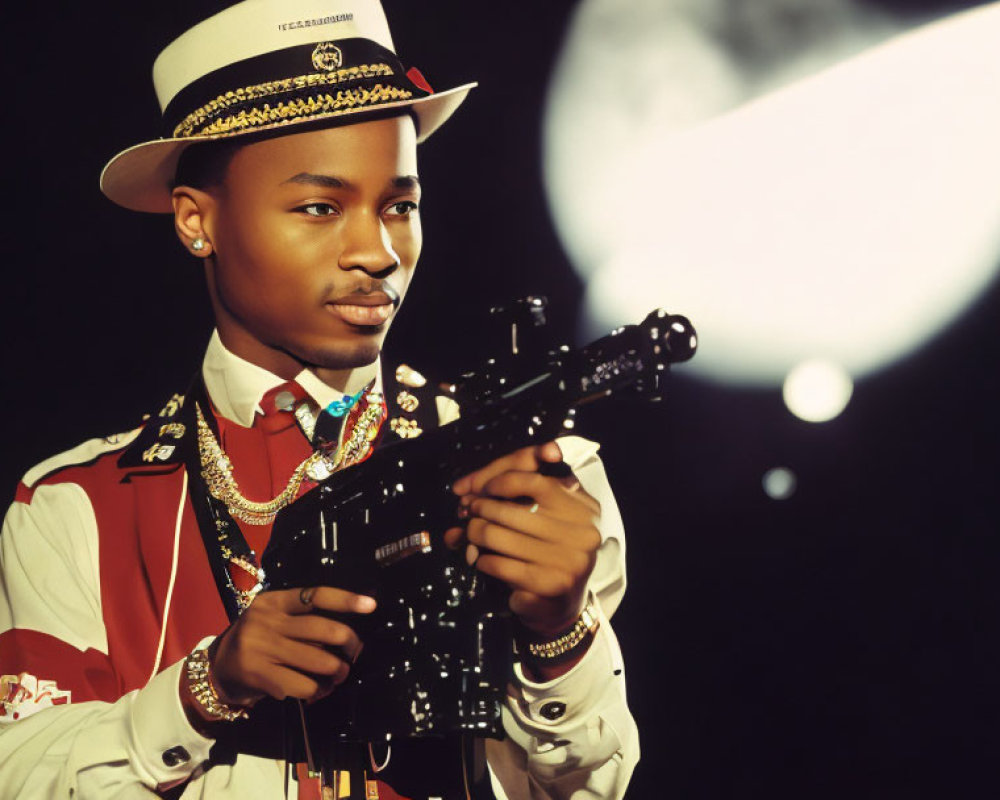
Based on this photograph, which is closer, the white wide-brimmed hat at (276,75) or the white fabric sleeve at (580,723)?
the white fabric sleeve at (580,723)

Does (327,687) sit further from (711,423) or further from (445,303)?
(711,423)

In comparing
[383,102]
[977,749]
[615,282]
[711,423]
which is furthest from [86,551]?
[977,749]

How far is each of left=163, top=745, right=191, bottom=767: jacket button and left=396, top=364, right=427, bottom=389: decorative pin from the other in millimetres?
584

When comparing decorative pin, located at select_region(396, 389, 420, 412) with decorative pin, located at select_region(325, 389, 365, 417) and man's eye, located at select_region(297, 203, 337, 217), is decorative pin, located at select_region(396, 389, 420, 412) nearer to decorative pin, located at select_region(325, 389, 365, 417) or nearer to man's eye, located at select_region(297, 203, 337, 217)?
decorative pin, located at select_region(325, 389, 365, 417)

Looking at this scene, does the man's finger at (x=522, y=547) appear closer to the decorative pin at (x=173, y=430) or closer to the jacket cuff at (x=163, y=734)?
the jacket cuff at (x=163, y=734)

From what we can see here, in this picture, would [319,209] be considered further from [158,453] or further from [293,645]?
[293,645]

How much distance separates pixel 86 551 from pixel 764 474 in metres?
1.46

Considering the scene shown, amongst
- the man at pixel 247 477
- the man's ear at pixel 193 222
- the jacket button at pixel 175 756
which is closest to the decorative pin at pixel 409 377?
the man at pixel 247 477

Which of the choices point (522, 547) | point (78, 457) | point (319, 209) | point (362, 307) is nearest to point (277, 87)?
point (319, 209)

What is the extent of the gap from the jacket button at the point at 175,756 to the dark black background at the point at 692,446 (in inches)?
34.7

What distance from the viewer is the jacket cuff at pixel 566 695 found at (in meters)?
1.53

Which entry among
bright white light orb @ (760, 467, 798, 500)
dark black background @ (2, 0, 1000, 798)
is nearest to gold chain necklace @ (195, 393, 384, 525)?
dark black background @ (2, 0, 1000, 798)

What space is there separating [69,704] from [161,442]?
1.29ft

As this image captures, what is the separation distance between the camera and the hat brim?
1.68 meters
